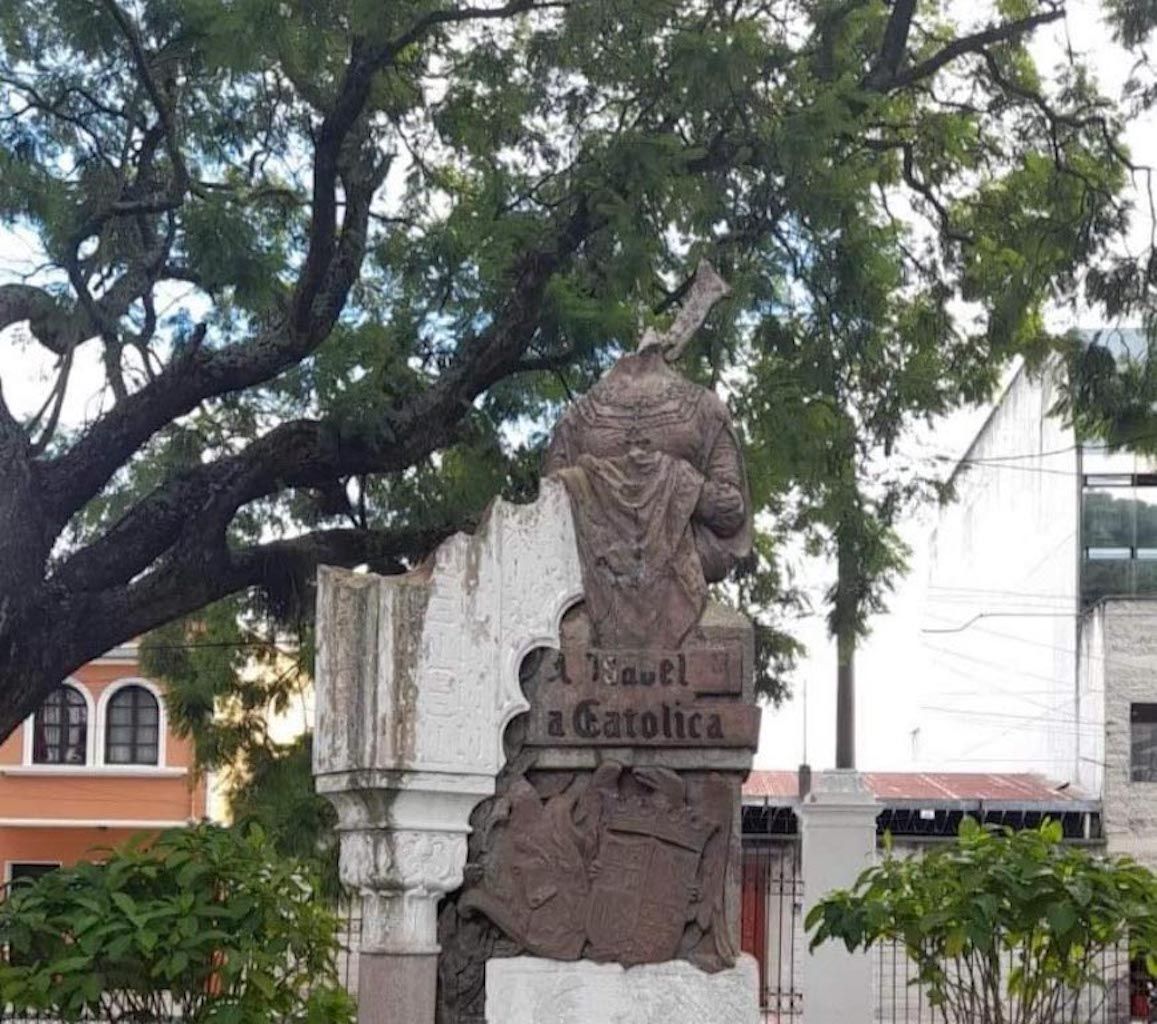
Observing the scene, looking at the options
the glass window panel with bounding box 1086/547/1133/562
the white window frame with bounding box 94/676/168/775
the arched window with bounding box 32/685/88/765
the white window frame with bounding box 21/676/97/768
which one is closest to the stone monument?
the glass window panel with bounding box 1086/547/1133/562

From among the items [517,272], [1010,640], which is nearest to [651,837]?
[517,272]

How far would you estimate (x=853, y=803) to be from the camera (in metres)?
12.7

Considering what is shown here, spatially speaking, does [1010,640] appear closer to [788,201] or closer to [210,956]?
[788,201]

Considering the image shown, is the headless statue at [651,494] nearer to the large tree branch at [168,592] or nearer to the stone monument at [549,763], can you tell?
the stone monument at [549,763]

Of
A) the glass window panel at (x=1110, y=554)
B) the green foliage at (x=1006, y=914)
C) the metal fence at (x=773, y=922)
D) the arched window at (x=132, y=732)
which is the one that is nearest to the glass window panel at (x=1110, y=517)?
the glass window panel at (x=1110, y=554)

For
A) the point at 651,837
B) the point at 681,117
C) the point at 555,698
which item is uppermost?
the point at 681,117

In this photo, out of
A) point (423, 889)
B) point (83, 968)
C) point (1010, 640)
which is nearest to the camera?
point (423, 889)

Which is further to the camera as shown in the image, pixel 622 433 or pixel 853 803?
pixel 853 803

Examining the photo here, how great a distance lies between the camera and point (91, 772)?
26859 millimetres

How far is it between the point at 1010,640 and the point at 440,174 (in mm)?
16671

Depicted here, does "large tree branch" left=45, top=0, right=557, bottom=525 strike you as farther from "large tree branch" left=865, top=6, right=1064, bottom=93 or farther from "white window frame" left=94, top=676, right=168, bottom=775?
"white window frame" left=94, top=676, right=168, bottom=775

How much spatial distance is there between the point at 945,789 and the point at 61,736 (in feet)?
39.9

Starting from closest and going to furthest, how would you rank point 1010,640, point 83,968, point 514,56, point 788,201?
point 83,968 < point 788,201 < point 514,56 < point 1010,640

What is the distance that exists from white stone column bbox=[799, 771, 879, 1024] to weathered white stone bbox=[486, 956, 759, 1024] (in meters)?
6.37
